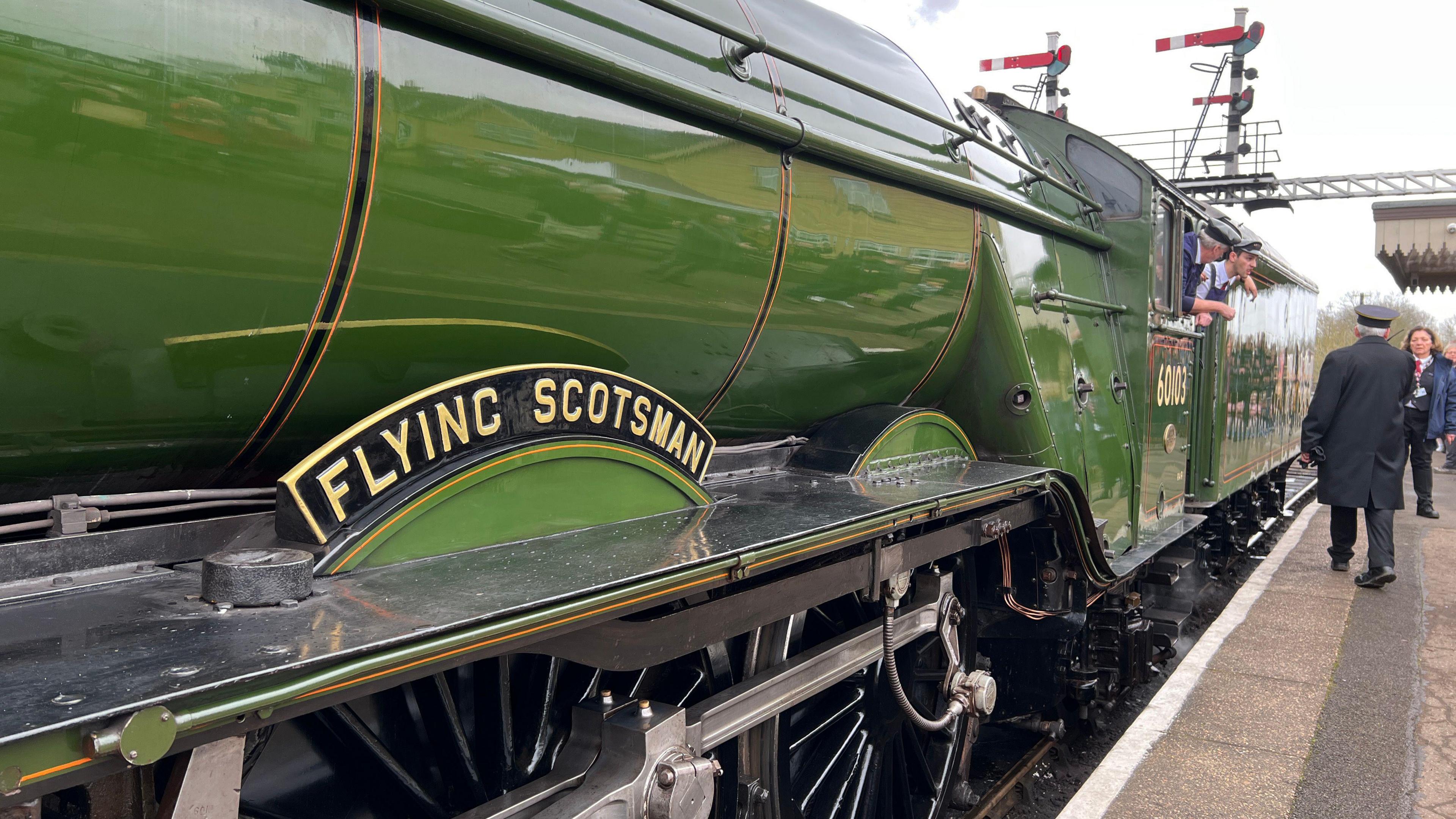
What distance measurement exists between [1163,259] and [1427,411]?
6983mm

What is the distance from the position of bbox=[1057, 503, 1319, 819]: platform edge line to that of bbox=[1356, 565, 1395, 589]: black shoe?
0.54 meters

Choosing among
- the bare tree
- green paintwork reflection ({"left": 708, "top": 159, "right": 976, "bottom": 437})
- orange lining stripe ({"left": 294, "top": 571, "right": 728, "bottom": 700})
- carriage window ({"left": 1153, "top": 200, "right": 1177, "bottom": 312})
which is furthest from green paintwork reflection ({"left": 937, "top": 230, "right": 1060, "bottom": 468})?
the bare tree

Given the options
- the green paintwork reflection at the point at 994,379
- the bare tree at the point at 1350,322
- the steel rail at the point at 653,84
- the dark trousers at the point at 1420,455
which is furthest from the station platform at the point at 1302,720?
the bare tree at the point at 1350,322

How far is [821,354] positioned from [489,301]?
113 centimetres

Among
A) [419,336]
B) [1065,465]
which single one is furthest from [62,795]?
[1065,465]

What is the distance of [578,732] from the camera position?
6.09ft

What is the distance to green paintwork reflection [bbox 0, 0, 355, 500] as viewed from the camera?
1.18m

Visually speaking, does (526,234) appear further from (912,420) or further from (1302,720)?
(1302,720)

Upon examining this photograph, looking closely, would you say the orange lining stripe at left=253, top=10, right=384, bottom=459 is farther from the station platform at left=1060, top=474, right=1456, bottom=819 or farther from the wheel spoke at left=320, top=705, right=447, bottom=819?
the station platform at left=1060, top=474, right=1456, bottom=819

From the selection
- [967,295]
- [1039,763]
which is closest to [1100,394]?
[967,295]

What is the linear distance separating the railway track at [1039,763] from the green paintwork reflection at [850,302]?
1.61 meters

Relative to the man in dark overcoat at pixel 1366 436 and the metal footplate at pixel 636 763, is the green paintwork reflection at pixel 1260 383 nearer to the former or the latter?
the man in dark overcoat at pixel 1366 436

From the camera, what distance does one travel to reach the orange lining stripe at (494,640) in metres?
1.12

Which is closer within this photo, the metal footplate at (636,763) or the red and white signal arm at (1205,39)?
the metal footplate at (636,763)
